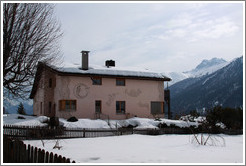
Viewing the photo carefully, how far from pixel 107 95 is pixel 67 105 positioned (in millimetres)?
4346

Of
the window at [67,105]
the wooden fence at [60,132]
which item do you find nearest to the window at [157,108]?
the window at [67,105]

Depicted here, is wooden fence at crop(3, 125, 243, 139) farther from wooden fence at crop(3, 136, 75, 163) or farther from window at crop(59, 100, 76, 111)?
window at crop(59, 100, 76, 111)

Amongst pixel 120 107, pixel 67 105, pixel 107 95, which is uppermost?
pixel 107 95

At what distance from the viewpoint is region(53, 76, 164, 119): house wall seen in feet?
94.9

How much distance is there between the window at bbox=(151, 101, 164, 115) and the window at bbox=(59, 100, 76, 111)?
8821 mm

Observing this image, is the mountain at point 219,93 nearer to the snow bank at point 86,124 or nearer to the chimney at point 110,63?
the chimney at point 110,63

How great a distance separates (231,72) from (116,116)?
471 ft

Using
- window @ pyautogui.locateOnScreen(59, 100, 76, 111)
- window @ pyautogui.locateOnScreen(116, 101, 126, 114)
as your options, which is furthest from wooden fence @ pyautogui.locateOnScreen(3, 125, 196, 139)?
window @ pyautogui.locateOnScreen(116, 101, 126, 114)

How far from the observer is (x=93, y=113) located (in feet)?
97.2

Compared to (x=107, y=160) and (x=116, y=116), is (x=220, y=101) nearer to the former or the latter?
(x=116, y=116)

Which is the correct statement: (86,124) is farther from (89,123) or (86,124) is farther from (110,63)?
(110,63)

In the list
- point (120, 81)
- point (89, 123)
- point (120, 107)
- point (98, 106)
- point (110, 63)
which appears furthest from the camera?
point (110, 63)

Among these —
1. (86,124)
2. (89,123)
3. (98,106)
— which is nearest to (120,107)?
(98,106)

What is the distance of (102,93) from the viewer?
1190 inches
